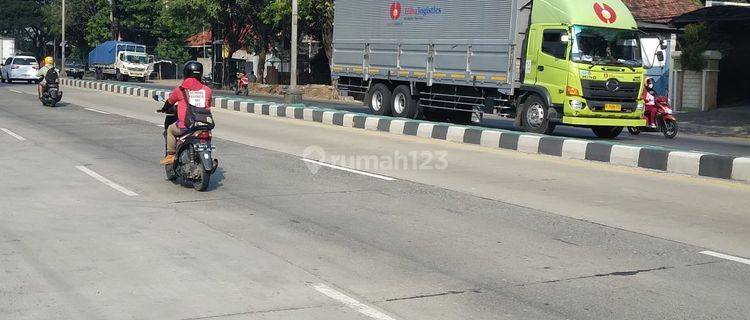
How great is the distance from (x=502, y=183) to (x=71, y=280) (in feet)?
22.0

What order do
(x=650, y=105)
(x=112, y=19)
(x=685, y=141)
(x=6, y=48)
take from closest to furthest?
1. (x=685, y=141)
2. (x=650, y=105)
3. (x=6, y=48)
4. (x=112, y=19)

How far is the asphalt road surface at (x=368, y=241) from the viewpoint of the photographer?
5574 millimetres

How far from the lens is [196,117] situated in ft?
33.7

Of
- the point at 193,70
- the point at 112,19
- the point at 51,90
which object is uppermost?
the point at 112,19

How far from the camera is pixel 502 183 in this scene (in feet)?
37.4

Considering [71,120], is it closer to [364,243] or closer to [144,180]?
[144,180]

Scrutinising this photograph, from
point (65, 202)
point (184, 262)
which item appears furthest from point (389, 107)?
point (184, 262)

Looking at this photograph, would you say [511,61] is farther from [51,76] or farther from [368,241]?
[51,76]

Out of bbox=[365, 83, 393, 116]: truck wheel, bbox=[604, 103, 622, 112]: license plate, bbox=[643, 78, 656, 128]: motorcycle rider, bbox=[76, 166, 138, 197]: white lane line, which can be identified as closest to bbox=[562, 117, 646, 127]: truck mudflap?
bbox=[604, 103, 622, 112]: license plate

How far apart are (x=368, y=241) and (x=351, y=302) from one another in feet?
6.40

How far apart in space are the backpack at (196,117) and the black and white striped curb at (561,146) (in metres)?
1.32

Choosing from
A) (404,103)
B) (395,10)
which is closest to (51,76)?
(395,10)

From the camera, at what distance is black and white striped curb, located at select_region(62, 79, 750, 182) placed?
40.9 ft

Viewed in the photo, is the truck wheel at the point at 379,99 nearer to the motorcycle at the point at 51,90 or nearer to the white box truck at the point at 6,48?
the motorcycle at the point at 51,90
